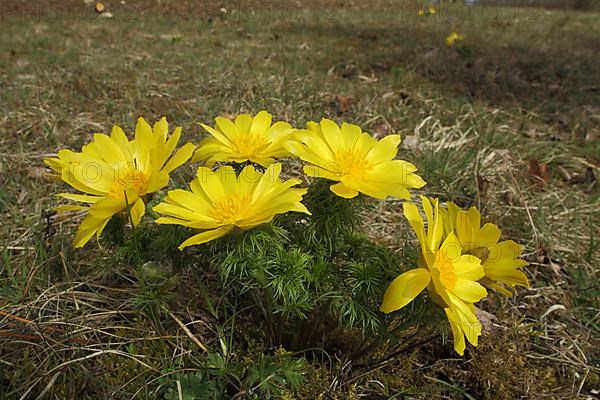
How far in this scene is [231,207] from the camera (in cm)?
99

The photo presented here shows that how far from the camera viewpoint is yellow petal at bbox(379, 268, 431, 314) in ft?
3.00

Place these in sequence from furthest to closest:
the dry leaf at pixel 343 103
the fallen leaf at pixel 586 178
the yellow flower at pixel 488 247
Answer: the dry leaf at pixel 343 103, the fallen leaf at pixel 586 178, the yellow flower at pixel 488 247

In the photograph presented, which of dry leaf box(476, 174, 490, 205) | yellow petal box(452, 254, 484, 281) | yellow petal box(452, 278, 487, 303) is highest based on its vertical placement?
yellow petal box(452, 254, 484, 281)

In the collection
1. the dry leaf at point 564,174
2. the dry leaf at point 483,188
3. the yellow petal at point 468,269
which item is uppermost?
the yellow petal at point 468,269

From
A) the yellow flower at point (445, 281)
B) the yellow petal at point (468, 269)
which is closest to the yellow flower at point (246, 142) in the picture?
the yellow flower at point (445, 281)

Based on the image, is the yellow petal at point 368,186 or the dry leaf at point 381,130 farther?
the dry leaf at point 381,130

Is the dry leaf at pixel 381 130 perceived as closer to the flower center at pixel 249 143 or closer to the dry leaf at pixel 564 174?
the dry leaf at pixel 564 174

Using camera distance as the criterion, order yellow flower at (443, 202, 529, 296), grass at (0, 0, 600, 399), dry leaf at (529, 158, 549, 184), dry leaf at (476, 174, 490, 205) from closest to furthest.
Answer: yellow flower at (443, 202, 529, 296), grass at (0, 0, 600, 399), dry leaf at (476, 174, 490, 205), dry leaf at (529, 158, 549, 184)

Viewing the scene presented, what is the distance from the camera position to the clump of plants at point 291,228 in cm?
97

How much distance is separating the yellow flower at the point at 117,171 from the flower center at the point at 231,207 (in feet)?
0.38

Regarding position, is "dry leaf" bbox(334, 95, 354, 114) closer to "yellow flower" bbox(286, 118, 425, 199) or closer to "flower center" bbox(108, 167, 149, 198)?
"yellow flower" bbox(286, 118, 425, 199)

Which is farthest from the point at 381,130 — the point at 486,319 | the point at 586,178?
the point at 486,319

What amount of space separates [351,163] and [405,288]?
0.29 meters

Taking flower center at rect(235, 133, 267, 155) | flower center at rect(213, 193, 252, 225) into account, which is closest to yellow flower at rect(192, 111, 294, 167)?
flower center at rect(235, 133, 267, 155)
